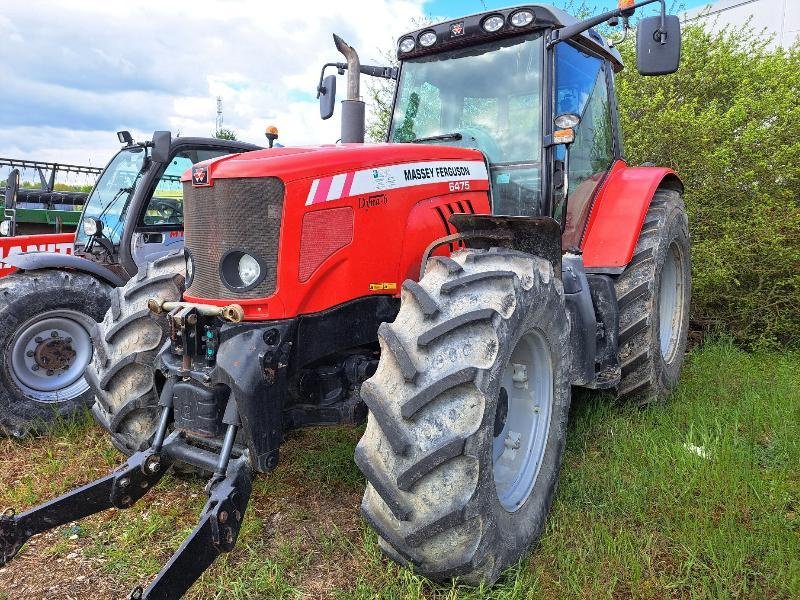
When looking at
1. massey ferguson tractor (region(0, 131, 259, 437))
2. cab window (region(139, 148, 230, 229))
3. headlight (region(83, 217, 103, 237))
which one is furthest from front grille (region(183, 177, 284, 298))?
headlight (region(83, 217, 103, 237))

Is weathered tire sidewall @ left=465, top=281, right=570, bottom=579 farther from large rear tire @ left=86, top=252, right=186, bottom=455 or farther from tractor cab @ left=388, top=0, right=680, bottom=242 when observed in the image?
large rear tire @ left=86, top=252, right=186, bottom=455

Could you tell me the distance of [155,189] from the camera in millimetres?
5262

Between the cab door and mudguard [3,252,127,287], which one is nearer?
the cab door

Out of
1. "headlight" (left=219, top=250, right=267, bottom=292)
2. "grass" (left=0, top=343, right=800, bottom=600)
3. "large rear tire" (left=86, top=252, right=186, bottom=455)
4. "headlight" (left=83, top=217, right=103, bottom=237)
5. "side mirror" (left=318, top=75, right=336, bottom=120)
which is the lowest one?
"grass" (left=0, top=343, right=800, bottom=600)

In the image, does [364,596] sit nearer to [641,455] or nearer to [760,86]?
[641,455]

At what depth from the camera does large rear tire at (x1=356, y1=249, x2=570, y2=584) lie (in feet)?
7.00

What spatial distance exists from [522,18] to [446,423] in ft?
7.88

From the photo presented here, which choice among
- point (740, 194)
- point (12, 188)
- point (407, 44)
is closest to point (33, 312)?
point (407, 44)

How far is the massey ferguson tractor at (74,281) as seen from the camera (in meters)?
4.11

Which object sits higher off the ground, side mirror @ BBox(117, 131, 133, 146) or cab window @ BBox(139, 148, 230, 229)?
side mirror @ BBox(117, 131, 133, 146)

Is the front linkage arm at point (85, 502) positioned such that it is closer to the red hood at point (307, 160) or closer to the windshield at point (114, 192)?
the red hood at point (307, 160)

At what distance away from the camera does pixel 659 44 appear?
3.14 metres

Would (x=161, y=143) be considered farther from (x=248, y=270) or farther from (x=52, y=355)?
(x=248, y=270)

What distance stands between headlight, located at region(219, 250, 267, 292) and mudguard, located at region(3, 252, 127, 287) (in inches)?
94.5
